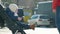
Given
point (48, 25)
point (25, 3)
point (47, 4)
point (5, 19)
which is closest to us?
point (5, 19)

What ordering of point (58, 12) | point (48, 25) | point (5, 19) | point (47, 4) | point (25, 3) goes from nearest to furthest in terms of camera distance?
point (58, 12) < point (5, 19) < point (48, 25) < point (47, 4) < point (25, 3)

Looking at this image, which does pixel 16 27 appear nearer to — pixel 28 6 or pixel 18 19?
pixel 18 19

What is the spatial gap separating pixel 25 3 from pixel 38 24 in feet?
96.1

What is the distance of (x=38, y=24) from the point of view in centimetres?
2589

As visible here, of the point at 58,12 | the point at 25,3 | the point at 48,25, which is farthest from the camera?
the point at 25,3

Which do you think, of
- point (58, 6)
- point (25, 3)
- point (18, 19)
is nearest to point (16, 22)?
point (18, 19)

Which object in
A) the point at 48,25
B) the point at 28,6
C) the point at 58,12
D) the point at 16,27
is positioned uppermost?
the point at 58,12

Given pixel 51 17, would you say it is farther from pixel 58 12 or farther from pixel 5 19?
pixel 58 12

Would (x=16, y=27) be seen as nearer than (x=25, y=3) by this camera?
Yes

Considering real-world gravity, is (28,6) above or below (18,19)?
below

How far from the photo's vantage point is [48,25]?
2552 cm

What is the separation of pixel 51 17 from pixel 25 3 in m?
28.6

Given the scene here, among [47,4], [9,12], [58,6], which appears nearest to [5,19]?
[9,12]

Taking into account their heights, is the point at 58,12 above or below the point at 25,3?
above
